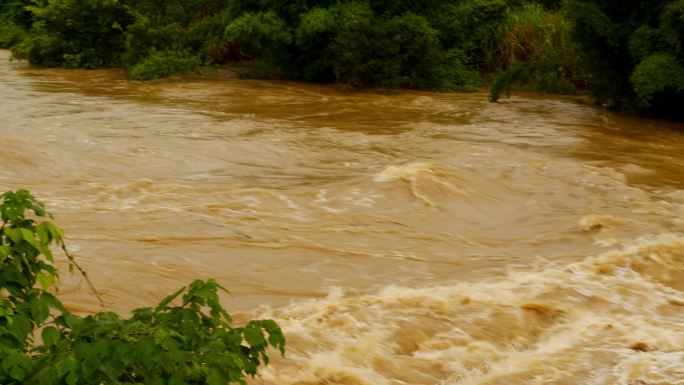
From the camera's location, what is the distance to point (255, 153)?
9391 mm

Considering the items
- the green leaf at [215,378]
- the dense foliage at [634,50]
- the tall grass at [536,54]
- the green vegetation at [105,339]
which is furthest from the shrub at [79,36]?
the green leaf at [215,378]

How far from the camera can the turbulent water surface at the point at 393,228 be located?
4.96m

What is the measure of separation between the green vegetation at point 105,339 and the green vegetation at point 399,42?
853cm

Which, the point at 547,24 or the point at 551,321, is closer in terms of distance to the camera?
the point at 551,321

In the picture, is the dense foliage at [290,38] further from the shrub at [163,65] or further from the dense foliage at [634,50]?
the dense foliage at [634,50]

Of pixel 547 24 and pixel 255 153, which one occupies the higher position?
pixel 547 24

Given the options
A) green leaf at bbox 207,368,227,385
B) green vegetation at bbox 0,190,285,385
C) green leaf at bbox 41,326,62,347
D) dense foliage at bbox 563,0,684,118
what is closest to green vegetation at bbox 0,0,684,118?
dense foliage at bbox 563,0,684,118

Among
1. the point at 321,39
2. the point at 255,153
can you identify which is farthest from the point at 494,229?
the point at 321,39

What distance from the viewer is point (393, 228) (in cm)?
693

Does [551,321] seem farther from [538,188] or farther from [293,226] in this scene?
[538,188]

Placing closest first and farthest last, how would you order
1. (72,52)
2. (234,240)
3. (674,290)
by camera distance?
(674,290)
(234,240)
(72,52)

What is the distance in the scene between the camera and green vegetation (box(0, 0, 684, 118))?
11.4 m

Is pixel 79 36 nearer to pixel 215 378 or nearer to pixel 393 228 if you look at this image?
pixel 393 228

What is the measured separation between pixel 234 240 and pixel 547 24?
33.2ft
